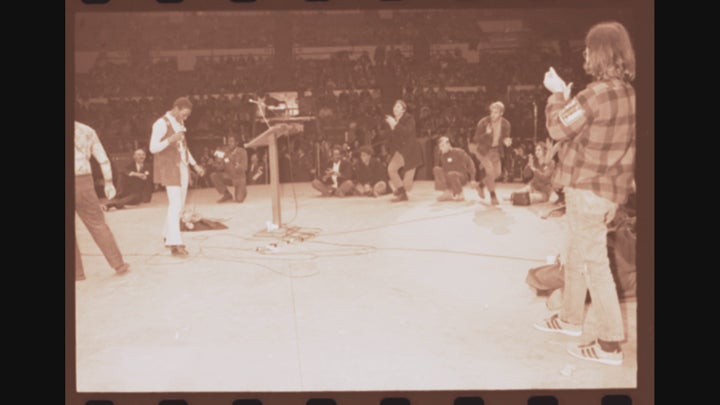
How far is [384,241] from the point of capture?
4516mm

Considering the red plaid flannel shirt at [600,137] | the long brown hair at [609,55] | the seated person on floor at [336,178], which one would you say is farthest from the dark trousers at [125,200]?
the long brown hair at [609,55]

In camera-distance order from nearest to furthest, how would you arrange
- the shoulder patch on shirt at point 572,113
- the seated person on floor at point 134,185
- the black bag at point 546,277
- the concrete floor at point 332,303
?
the shoulder patch on shirt at point 572,113 → the concrete floor at point 332,303 → the black bag at point 546,277 → the seated person on floor at point 134,185

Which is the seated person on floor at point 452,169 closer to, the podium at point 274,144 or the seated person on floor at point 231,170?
the podium at point 274,144

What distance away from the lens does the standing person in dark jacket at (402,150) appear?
4.52 meters

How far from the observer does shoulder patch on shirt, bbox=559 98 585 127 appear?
391cm

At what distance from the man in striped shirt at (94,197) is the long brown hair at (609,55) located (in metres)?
2.59

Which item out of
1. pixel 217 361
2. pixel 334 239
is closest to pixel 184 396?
pixel 217 361

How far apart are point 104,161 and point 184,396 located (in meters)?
1.34

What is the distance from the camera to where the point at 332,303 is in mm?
4355

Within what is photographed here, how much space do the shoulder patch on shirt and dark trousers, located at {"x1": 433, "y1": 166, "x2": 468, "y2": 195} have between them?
755 mm

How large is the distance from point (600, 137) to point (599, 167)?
5.9 inches

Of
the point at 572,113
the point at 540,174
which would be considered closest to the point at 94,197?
the point at 540,174

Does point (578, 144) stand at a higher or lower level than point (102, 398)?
higher
